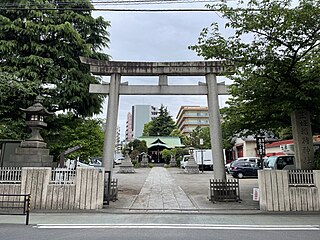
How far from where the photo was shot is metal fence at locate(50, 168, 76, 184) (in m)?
8.80

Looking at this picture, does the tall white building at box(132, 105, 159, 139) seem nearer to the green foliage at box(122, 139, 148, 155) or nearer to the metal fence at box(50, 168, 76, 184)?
the green foliage at box(122, 139, 148, 155)

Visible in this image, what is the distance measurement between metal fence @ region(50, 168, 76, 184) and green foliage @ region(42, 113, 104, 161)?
4.98 metres

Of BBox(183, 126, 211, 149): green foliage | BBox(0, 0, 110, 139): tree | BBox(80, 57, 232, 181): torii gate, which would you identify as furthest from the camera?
BBox(183, 126, 211, 149): green foliage

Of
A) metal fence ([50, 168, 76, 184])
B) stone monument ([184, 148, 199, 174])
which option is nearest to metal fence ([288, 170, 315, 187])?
metal fence ([50, 168, 76, 184])

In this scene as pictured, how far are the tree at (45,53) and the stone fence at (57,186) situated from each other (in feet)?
12.9

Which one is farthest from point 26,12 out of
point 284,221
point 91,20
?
point 284,221

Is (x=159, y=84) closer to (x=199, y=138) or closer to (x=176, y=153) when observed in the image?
(x=176, y=153)

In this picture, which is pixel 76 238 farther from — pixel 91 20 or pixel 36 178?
pixel 91 20

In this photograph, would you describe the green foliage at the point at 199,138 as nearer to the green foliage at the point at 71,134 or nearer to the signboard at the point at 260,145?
the signboard at the point at 260,145

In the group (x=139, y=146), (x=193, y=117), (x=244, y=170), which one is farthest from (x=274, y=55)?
(x=193, y=117)

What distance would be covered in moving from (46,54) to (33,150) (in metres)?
5.14

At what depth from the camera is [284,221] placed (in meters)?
7.22

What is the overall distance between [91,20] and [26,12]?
3.06 m

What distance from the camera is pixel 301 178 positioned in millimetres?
8586
